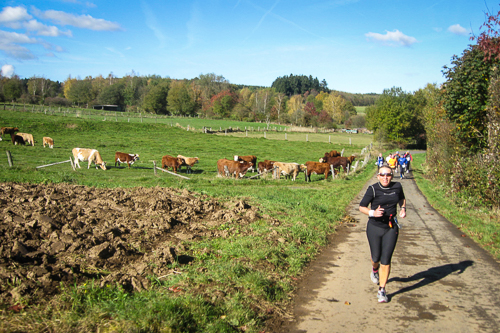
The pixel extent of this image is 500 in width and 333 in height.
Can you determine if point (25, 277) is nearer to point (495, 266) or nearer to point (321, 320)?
point (321, 320)

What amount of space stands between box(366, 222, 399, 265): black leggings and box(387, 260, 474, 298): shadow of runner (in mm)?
728

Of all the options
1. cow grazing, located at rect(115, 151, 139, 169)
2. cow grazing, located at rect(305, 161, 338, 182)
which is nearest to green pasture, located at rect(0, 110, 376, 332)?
cow grazing, located at rect(305, 161, 338, 182)

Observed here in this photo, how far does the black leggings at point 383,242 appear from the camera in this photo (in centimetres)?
571

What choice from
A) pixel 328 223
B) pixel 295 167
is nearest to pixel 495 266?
pixel 328 223

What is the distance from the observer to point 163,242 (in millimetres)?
7656

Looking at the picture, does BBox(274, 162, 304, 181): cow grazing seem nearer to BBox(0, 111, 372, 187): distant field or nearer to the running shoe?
BBox(0, 111, 372, 187): distant field

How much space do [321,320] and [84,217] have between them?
19.5 feet

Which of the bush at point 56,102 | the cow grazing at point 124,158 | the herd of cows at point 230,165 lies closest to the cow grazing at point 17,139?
the herd of cows at point 230,165

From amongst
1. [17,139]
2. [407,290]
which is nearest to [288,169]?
[407,290]

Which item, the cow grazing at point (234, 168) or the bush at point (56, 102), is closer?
the cow grazing at point (234, 168)

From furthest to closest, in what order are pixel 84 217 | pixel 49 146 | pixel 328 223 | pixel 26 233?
pixel 49 146, pixel 328 223, pixel 84 217, pixel 26 233

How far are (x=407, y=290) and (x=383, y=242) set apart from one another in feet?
Answer: 3.84

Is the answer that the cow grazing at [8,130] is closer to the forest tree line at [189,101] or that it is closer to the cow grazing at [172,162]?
the cow grazing at [172,162]

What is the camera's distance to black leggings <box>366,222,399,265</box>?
18.7ft
